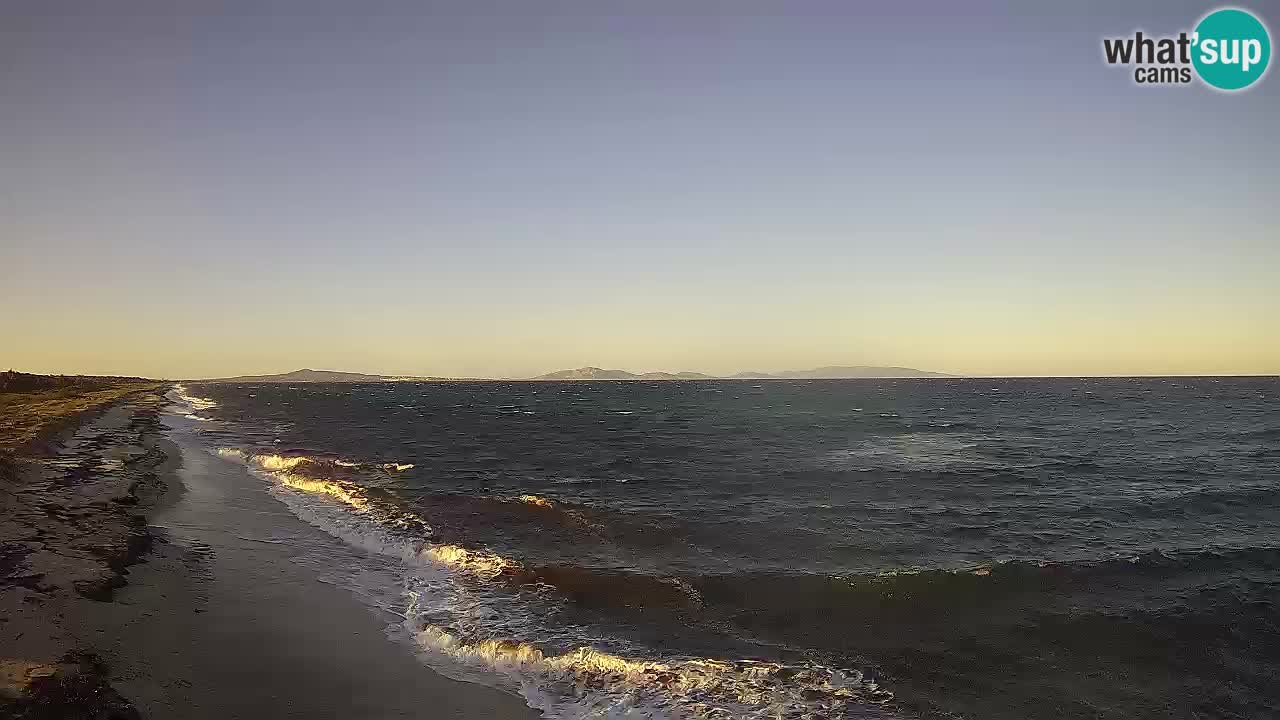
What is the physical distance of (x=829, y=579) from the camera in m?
16.7

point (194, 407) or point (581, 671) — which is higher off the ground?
point (194, 407)

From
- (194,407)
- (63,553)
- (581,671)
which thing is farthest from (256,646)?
(194,407)

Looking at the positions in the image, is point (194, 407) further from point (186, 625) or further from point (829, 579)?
point (829, 579)

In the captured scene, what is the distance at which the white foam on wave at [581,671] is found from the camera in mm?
10414

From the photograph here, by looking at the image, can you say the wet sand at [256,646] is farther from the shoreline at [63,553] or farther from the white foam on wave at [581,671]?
the white foam on wave at [581,671]

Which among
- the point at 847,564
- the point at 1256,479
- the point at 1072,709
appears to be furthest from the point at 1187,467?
the point at 1072,709

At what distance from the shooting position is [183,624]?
12.4 meters

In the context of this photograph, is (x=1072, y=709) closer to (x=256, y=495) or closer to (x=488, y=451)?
(x=256, y=495)

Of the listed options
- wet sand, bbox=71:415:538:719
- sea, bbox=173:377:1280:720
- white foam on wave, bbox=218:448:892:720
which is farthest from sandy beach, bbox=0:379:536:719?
sea, bbox=173:377:1280:720

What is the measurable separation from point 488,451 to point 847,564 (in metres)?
31.6

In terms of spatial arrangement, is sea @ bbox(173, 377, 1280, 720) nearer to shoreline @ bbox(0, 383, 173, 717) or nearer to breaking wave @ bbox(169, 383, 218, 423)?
shoreline @ bbox(0, 383, 173, 717)

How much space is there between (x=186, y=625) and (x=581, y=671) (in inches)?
293

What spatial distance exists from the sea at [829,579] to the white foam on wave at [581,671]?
5 cm

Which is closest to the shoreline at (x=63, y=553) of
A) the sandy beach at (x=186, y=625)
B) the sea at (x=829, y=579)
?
the sandy beach at (x=186, y=625)
